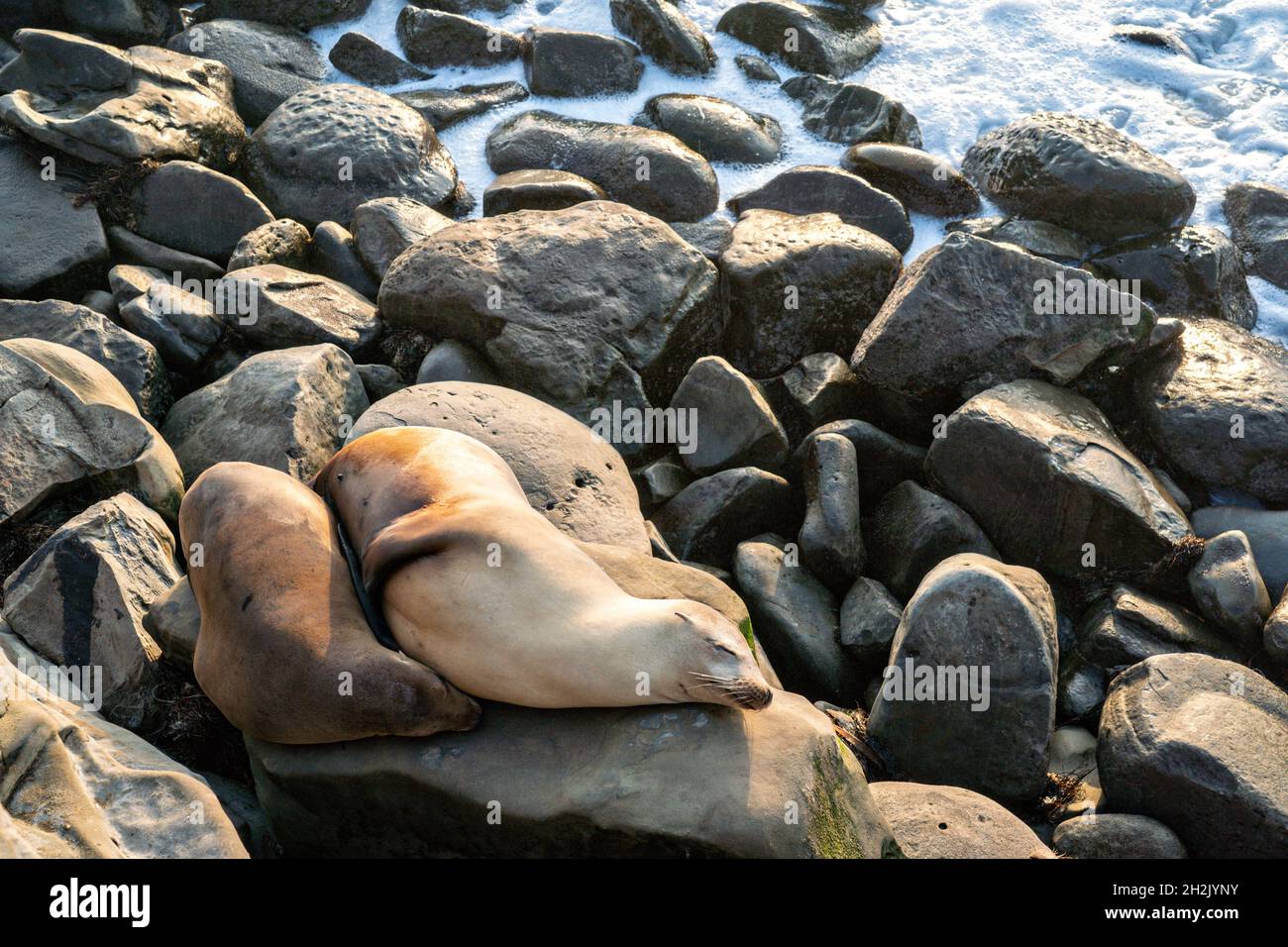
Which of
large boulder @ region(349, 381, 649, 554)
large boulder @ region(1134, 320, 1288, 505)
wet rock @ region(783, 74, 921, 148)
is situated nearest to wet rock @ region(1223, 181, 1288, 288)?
large boulder @ region(1134, 320, 1288, 505)

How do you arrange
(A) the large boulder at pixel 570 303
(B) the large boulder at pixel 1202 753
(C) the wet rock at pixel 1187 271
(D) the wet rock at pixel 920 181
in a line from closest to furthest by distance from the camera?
(B) the large boulder at pixel 1202 753
(A) the large boulder at pixel 570 303
(C) the wet rock at pixel 1187 271
(D) the wet rock at pixel 920 181

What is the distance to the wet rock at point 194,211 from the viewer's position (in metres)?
8.05

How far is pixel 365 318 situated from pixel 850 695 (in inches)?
149

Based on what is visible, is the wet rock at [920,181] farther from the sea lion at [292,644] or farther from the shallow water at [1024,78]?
the sea lion at [292,644]

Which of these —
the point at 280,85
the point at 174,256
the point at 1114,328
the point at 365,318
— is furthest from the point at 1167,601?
the point at 280,85

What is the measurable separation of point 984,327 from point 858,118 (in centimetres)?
393

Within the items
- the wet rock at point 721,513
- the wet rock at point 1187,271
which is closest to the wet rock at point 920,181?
the wet rock at point 1187,271

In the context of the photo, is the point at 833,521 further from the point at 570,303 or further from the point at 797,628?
the point at 570,303

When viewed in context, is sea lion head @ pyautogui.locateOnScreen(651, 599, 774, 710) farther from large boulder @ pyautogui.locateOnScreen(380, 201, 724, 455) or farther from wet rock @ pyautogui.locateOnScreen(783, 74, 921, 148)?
wet rock @ pyautogui.locateOnScreen(783, 74, 921, 148)

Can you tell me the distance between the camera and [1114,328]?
7062 millimetres

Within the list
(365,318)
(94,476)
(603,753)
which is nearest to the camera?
(603,753)

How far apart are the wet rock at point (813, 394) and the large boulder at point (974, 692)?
2.00 metres

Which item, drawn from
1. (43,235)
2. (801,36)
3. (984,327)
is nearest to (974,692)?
(984,327)
